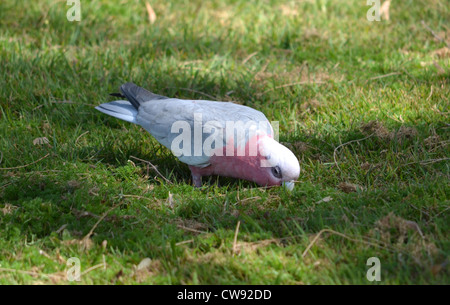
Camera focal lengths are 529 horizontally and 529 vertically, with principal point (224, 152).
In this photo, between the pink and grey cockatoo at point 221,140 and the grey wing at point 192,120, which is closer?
the pink and grey cockatoo at point 221,140

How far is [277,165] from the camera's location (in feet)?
11.9

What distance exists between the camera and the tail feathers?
4301mm

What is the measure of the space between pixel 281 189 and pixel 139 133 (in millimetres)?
1558

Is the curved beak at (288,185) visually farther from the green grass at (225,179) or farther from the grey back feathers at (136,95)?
the grey back feathers at (136,95)

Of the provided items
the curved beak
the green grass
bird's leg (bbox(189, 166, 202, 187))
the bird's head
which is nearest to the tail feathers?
the green grass

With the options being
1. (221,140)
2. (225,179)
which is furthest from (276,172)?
(225,179)

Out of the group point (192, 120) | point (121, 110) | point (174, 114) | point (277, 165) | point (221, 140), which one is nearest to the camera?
point (277, 165)

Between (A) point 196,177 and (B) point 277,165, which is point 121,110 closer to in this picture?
(A) point 196,177

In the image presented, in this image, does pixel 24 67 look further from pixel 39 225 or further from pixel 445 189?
pixel 445 189

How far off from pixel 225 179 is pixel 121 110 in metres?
1.04

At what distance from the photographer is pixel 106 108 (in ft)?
14.4

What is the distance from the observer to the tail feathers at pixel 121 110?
14.1ft

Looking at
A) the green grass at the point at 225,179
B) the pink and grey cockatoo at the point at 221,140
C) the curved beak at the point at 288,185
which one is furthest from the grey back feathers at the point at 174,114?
the curved beak at the point at 288,185

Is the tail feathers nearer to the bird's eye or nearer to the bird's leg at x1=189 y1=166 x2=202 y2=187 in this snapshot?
the bird's leg at x1=189 y1=166 x2=202 y2=187
